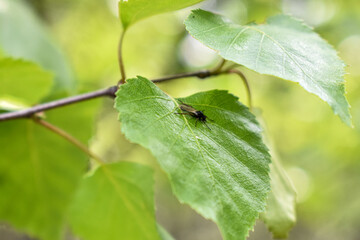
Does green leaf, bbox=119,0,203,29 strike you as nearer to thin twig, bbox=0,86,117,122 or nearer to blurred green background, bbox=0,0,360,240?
thin twig, bbox=0,86,117,122

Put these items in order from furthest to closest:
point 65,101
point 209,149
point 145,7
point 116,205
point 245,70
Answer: point 245,70, point 116,205, point 65,101, point 145,7, point 209,149

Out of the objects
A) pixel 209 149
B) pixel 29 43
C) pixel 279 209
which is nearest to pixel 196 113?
pixel 209 149

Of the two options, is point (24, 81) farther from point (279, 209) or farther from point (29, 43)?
point (279, 209)

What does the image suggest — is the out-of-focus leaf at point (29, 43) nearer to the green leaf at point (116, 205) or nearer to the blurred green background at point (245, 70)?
the green leaf at point (116, 205)

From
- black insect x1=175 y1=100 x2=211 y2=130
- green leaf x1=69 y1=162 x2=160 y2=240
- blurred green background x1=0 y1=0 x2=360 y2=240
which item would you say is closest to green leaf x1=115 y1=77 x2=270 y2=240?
black insect x1=175 y1=100 x2=211 y2=130

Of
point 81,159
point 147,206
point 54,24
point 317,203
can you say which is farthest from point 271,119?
point 147,206

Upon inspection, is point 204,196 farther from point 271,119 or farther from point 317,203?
point 317,203
